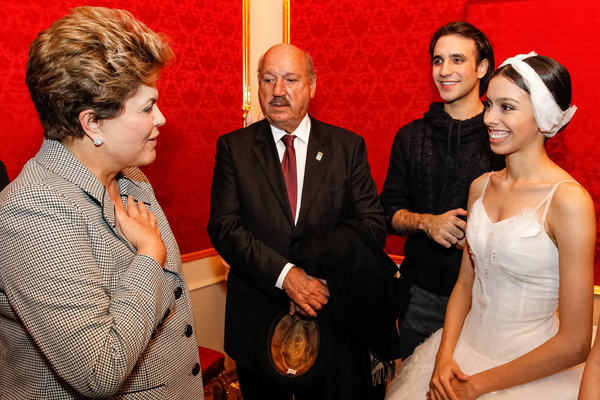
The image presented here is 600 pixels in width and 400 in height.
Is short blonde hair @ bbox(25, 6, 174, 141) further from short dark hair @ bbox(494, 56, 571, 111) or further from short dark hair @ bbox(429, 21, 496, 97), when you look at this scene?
short dark hair @ bbox(429, 21, 496, 97)

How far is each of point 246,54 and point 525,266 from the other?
121 inches

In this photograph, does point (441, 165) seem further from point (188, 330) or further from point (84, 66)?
point (84, 66)

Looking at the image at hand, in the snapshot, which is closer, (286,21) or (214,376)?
(214,376)

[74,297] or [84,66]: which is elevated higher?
[84,66]

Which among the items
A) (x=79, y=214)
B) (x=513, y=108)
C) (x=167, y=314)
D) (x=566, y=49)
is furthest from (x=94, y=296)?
(x=566, y=49)

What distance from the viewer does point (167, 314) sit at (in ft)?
5.13

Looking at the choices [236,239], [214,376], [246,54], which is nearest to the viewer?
[236,239]

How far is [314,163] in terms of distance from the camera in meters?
2.52

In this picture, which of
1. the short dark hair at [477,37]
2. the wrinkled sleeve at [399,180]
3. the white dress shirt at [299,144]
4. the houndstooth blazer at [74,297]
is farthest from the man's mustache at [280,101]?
the houndstooth blazer at [74,297]

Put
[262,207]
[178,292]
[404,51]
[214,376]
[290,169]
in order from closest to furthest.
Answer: [178,292] → [262,207] → [290,169] → [214,376] → [404,51]

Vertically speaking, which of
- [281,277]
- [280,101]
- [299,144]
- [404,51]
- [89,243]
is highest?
[404,51]

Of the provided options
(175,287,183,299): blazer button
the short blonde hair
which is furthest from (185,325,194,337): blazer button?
the short blonde hair

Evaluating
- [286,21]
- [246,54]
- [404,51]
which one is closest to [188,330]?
[404,51]

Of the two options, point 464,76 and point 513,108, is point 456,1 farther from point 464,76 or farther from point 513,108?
point 513,108
